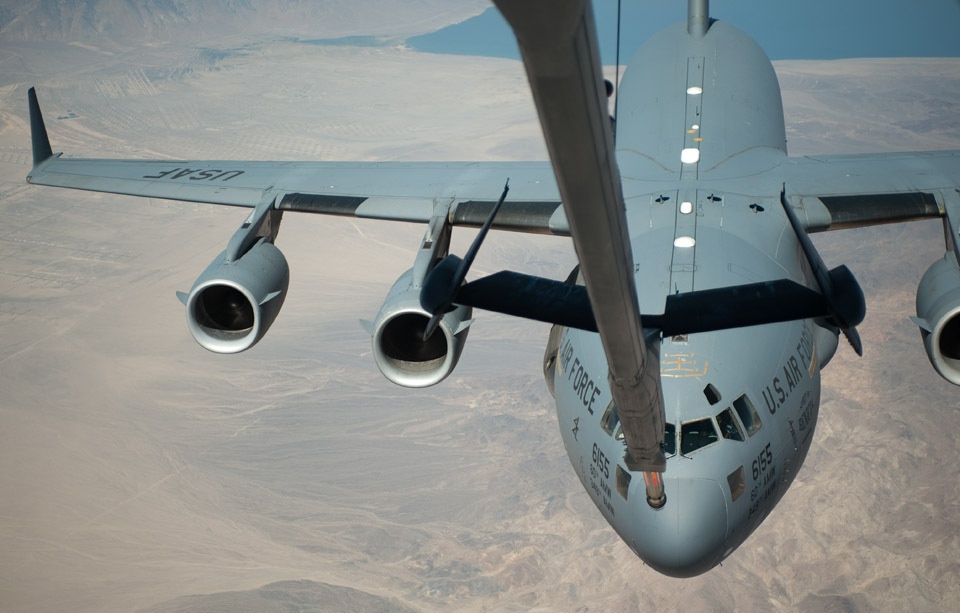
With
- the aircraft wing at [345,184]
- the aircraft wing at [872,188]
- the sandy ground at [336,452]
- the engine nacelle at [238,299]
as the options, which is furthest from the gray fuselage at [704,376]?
the sandy ground at [336,452]

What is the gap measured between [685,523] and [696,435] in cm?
118

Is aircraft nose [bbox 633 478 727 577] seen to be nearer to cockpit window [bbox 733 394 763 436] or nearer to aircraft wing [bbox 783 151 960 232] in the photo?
cockpit window [bbox 733 394 763 436]

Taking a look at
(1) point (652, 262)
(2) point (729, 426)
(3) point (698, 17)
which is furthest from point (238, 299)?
(3) point (698, 17)

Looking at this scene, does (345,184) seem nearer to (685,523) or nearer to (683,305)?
(685,523)

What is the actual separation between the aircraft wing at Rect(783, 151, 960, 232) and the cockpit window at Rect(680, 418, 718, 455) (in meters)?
6.20

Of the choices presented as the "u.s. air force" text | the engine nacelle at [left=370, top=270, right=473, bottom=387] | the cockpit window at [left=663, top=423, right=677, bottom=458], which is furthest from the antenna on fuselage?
the cockpit window at [left=663, top=423, right=677, bottom=458]

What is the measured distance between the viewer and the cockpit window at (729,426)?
521 inches

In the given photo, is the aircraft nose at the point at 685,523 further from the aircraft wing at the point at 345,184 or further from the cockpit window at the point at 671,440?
the aircraft wing at the point at 345,184


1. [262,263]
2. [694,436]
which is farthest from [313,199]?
[694,436]

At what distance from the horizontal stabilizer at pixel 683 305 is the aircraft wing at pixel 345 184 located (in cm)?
1042

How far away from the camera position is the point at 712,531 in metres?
13.0

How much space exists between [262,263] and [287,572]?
41.9 m

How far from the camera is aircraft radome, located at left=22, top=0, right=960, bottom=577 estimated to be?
22.2 feet

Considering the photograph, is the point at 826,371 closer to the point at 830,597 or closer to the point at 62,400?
the point at 830,597
